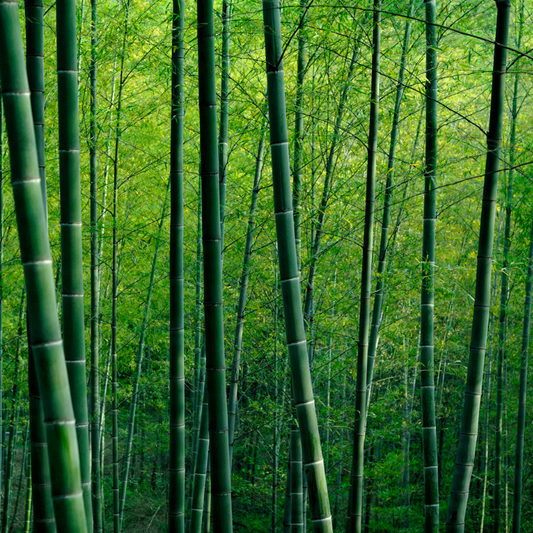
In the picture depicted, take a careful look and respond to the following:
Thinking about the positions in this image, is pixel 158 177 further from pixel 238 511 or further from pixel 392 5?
pixel 238 511

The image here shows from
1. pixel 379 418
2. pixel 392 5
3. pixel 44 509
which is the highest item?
pixel 392 5

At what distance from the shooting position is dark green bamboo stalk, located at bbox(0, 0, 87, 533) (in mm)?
1682

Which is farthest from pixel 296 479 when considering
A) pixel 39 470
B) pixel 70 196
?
pixel 70 196

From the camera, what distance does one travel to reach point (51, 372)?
1.69m

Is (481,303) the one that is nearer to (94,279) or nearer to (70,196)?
(70,196)

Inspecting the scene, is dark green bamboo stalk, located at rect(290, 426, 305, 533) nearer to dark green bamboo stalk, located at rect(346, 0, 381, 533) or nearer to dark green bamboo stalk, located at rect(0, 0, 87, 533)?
dark green bamboo stalk, located at rect(346, 0, 381, 533)

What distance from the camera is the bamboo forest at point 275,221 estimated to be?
7.80 ft

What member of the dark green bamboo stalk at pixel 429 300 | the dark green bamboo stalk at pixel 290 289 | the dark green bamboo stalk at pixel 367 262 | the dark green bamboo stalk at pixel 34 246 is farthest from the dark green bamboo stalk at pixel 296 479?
the dark green bamboo stalk at pixel 34 246

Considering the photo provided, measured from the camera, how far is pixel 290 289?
238 centimetres

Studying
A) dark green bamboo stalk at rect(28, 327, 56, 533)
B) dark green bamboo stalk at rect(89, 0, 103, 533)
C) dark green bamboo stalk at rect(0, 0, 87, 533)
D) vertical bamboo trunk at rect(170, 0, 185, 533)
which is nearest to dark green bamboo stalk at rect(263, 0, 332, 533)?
dark green bamboo stalk at rect(0, 0, 87, 533)

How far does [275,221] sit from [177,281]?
98 cm

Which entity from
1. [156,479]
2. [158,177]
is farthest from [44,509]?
[156,479]

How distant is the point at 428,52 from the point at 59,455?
3170mm

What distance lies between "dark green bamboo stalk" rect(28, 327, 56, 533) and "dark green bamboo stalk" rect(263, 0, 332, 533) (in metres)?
1.35
